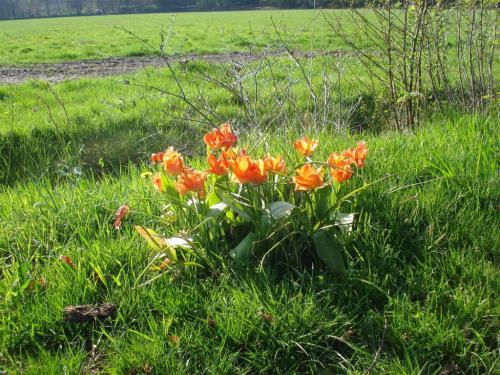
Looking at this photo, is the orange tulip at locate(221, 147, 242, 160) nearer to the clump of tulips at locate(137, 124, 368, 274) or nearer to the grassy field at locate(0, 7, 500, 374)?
the clump of tulips at locate(137, 124, 368, 274)

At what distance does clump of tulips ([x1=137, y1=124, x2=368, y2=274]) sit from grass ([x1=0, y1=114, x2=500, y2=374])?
108 mm

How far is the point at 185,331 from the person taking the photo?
1926mm

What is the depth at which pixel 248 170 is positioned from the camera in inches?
79.1

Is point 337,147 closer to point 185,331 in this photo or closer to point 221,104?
point 185,331

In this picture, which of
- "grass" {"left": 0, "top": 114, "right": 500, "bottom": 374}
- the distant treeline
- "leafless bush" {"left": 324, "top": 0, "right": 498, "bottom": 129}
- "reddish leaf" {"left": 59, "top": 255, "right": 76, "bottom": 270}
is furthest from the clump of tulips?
the distant treeline

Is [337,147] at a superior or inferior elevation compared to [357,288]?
superior

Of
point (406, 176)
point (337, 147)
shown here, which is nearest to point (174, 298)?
point (406, 176)

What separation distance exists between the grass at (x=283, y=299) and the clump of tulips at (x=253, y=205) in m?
0.11

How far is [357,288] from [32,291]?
1.34 m

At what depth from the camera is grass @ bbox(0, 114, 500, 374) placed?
184 cm

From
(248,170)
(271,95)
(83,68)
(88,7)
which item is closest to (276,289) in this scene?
(248,170)

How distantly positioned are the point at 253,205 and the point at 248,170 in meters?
0.24

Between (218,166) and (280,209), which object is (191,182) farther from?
(280,209)

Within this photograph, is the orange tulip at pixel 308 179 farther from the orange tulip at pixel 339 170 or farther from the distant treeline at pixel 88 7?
the distant treeline at pixel 88 7
